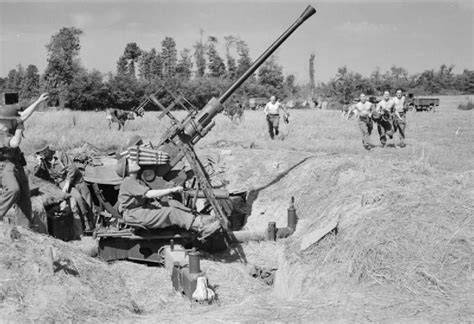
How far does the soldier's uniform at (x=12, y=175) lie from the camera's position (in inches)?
293

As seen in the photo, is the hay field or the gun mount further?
the gun mount

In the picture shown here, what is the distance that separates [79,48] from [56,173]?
146 ft

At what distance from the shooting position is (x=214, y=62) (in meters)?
73.2

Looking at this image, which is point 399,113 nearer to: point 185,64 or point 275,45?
point 275,45

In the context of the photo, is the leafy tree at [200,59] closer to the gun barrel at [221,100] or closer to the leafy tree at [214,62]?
the leafy tree at [214,62]

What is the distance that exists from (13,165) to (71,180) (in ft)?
8.64

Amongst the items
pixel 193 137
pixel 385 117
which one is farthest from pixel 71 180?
pixel 385 117

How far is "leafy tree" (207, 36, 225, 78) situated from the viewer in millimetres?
72750

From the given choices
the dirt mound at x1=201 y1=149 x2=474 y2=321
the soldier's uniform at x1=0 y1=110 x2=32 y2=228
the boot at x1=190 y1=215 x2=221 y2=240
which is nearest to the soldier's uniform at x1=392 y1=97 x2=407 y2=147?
the dirt mound at x1=201 y1=149 x2=474 y2=321

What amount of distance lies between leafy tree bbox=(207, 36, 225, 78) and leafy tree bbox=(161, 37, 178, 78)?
185 inches

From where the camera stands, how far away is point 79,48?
52.2 meters

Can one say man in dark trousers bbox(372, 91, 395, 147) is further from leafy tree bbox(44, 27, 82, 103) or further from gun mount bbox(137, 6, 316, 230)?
leafy tree bbox(44, 27, 82, 103)

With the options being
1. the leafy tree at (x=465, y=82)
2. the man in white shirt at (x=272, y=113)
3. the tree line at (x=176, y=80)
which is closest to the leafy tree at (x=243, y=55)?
the tree line at (x=176, y=80)

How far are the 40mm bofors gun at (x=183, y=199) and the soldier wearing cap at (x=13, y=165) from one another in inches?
43.8
